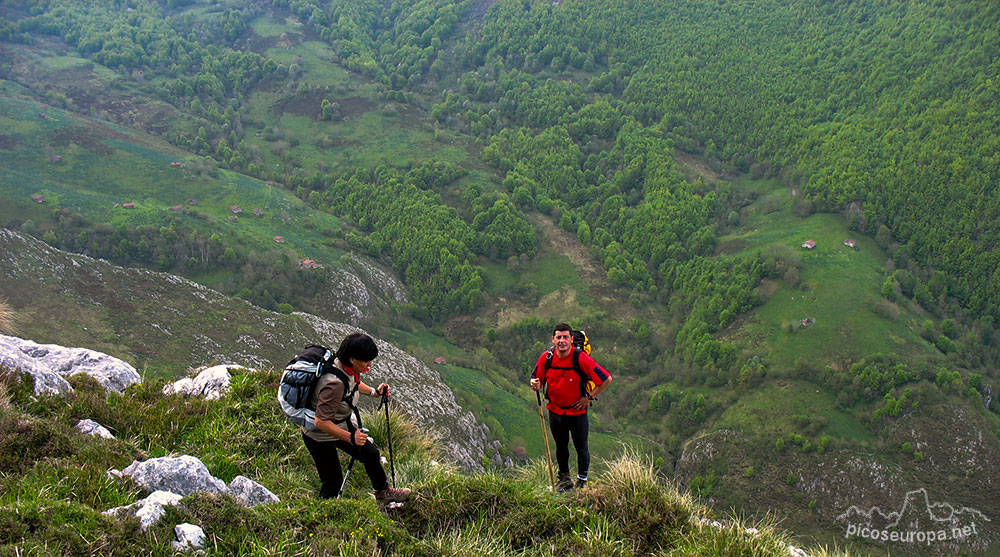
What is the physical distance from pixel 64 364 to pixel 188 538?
9960mm

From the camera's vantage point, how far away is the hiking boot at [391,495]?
9.36 metres

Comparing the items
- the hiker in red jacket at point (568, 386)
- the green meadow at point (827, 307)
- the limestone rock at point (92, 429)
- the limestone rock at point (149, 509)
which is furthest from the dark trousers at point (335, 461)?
the green meadow at point (827, 307)

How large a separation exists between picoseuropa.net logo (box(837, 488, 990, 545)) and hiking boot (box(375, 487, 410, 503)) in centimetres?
4773

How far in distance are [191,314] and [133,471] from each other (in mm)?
40112

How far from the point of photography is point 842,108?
3890 inches

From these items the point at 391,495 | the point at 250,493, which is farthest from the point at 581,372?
the point at 250,493

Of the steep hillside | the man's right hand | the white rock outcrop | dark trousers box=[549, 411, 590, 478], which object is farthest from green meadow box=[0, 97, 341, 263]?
the man's right hand

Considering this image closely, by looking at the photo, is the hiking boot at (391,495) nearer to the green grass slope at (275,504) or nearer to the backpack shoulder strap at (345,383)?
the green grass slope at (275,504)

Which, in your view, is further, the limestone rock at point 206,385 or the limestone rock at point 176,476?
the limestone rock at point 206,385

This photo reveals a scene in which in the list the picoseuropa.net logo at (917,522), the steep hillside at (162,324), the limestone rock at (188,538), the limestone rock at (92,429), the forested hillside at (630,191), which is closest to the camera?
the limestone rock at (188,538)

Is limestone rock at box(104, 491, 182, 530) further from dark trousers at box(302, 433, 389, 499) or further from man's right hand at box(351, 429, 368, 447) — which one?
man's right hand at box(351, 429, 368, 447)

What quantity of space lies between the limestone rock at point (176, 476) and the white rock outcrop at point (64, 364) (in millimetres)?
4657

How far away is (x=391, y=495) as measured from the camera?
9383 millimetres

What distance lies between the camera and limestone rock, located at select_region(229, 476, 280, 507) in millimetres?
8828
